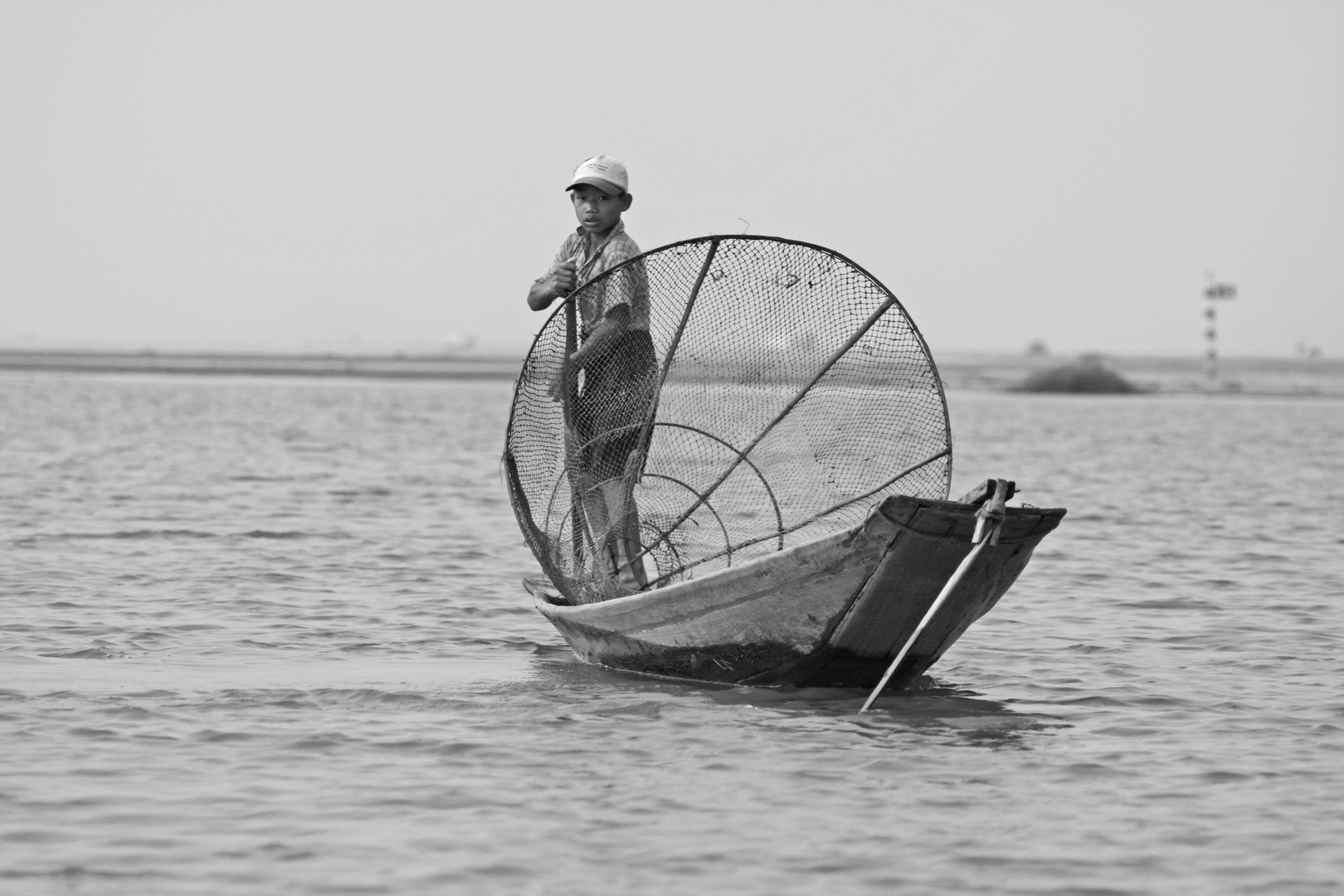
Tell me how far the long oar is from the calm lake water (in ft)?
0.90

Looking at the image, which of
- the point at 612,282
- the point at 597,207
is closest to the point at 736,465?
the point at 612,282

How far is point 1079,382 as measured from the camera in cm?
5853

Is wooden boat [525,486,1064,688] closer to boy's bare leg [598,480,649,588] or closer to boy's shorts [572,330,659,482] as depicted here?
boy's bare leg [598,480,649,588]

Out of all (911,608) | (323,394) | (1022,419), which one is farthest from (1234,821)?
(323,394)

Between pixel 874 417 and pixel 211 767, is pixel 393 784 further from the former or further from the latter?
pixel 874 417

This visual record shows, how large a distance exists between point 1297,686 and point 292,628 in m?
4.91

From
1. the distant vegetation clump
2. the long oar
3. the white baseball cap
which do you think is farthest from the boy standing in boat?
the distant vegetation clump

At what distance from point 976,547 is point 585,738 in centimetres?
161

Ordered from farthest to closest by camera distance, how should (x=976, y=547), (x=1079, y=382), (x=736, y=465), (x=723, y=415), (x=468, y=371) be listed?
(x=468, y=371) → (x=1079, y=382) → (x=723, y=415) → (x=736, y=465) → (x=976, y=547)

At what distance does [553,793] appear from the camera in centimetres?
564

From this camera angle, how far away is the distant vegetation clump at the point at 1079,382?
57.9m

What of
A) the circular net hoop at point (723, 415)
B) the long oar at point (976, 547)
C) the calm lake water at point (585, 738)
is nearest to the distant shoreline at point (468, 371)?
the calm lake water at point (585, 738)

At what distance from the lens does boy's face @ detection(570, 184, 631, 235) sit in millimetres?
7641

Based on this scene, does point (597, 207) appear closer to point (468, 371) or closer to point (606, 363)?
point (606, 363)
